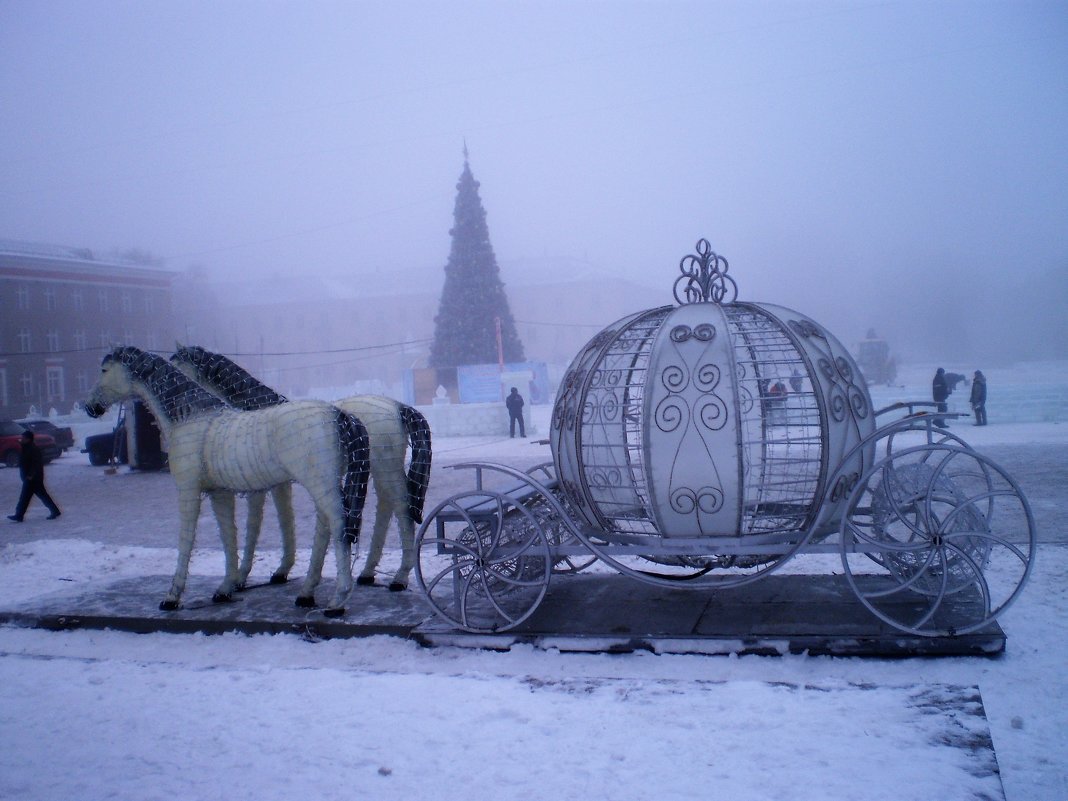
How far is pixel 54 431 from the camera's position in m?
26.6

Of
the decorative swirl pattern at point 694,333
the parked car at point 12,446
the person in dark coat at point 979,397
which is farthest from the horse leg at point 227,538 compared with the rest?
the parked car at point 12,446

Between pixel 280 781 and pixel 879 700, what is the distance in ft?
9.23

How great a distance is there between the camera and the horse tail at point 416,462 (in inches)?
270

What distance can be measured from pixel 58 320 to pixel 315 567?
99.9 ft

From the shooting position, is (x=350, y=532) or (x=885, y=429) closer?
(x=885, y=429)

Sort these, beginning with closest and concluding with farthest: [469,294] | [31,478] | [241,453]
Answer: [241,453]
[31,478]
[469,294]

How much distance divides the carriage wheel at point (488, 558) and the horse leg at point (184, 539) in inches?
77.8

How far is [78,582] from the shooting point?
27.4 feet

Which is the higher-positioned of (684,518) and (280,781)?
(684,518)

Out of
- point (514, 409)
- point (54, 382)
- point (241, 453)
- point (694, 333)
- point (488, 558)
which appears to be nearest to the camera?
point (694, 333)

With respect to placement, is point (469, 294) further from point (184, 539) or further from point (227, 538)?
point (184, 539)

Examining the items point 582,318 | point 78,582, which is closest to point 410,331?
point 582,318

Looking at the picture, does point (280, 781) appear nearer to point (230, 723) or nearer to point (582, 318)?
point (230, 723)

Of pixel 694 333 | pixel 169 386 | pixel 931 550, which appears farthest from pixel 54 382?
pixel 931 550
